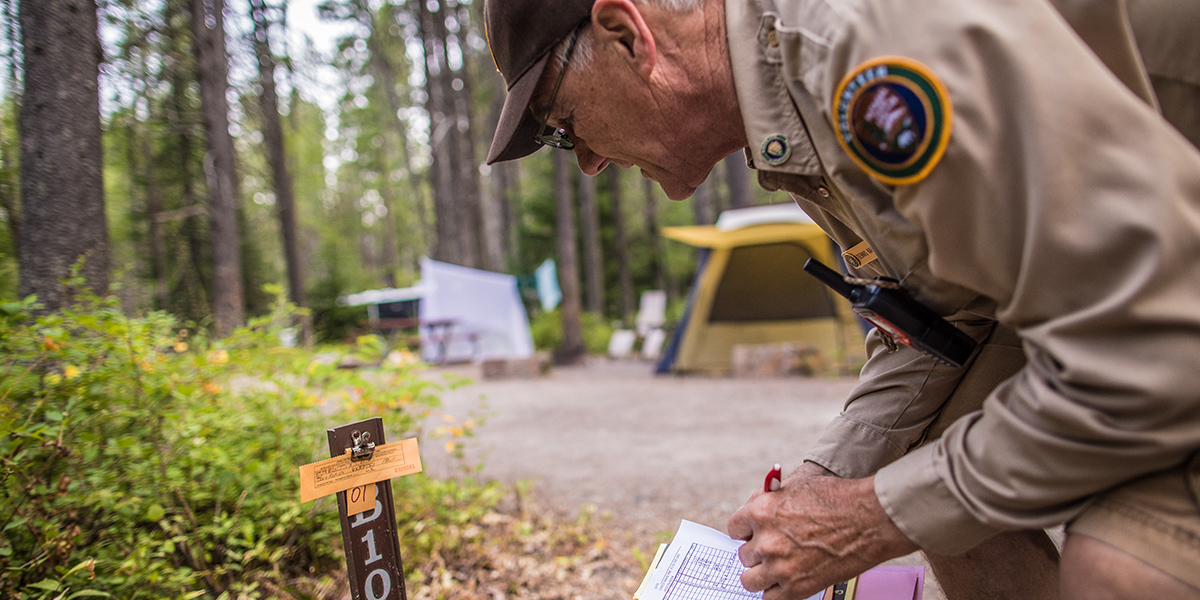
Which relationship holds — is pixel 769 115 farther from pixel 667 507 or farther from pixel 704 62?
pixel 667 507

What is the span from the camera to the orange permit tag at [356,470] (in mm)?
1379

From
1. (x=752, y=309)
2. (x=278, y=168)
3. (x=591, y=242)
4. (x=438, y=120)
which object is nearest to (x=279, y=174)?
(x=278, y=168)

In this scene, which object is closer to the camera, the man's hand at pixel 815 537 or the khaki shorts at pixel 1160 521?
the khaki shorts at pixel 1160 521

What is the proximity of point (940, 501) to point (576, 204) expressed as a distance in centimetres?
1786

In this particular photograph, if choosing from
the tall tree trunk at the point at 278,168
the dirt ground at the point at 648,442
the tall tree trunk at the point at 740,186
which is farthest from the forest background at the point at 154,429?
the tall tree trunk at the point at 278,168

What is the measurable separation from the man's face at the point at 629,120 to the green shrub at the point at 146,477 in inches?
60.2

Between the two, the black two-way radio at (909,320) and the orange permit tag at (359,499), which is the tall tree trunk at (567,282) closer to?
the orange permit tag at (359,499)

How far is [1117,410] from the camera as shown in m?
0.71

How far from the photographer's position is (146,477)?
6.40 ft

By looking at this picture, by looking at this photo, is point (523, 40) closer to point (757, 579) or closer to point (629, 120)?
point (629, 120)

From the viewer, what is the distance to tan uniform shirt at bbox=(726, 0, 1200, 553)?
688 millimetres

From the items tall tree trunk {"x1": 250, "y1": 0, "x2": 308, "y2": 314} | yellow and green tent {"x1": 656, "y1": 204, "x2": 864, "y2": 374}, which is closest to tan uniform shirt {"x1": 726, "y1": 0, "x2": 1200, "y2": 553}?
yellow and green tent {"x1": 656, "y1": 204, "x2": 864, "y2": 374}

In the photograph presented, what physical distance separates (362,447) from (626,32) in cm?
105

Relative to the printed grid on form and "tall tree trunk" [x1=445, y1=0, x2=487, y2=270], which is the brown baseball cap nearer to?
the printed grid on form
